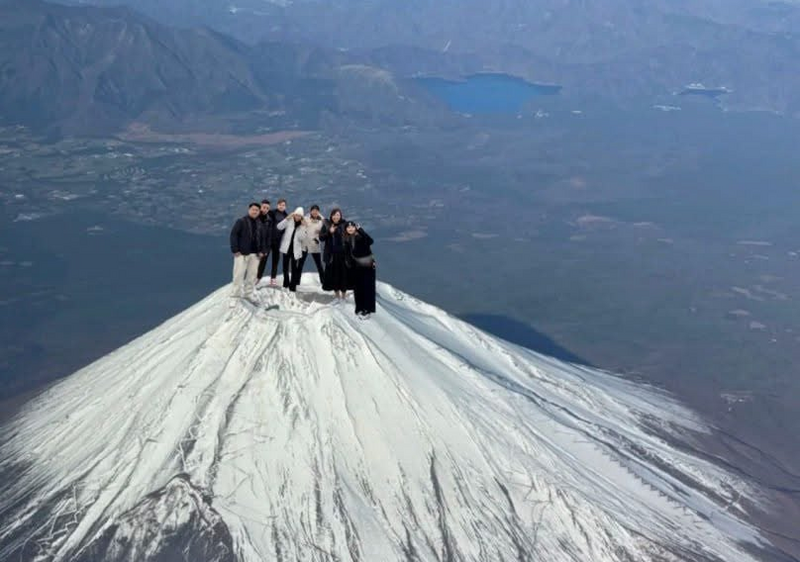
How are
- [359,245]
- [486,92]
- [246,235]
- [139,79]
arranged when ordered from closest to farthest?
[359,245] → [246,235] → [139,79] → [486,92]

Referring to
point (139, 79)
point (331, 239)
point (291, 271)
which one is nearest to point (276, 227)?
point (331, 239)

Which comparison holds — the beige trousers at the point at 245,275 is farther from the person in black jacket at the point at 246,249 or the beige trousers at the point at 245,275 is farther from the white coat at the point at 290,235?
the white coat at the point at 290,235

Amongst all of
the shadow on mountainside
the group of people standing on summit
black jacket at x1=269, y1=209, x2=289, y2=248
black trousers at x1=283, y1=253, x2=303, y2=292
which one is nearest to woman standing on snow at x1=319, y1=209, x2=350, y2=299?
the group of people standing on summit

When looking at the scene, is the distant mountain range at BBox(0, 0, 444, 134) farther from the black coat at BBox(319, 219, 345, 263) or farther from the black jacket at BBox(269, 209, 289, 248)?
the black coat at BBox(319, 219, 345, 263)

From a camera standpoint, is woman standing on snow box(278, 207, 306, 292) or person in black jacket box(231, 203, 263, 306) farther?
woman standing on snow box(278, 207, 306, 292)

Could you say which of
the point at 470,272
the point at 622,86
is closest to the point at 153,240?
the point at 470,272

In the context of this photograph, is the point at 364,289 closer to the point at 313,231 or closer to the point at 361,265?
the point at 361,265

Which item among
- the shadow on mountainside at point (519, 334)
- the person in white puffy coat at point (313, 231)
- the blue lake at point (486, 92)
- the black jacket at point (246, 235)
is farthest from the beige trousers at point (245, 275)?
the blue lake at point (486, 92)
